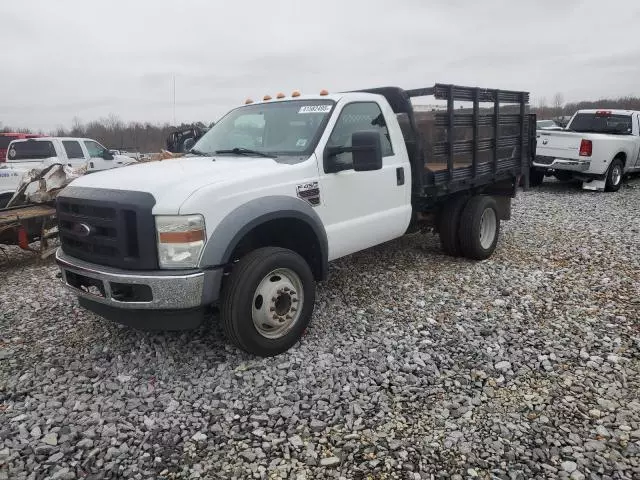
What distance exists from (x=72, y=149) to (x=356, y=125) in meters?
11.1

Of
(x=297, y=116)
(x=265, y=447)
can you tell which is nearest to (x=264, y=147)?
(x=297, y=116)

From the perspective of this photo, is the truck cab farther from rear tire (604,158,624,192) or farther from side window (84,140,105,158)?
rear tire (604,158,624,192)

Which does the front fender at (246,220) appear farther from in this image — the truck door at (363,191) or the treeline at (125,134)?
the treeline at (125,134)

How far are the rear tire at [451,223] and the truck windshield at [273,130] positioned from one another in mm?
2350

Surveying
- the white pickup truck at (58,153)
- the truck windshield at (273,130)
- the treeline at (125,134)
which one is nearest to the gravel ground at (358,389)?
the truck windshield at (273,130)

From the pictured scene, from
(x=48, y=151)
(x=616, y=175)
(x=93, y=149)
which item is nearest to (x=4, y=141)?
(x=93, y=149)

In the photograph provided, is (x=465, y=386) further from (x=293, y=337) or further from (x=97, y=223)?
(x=97, y=223)

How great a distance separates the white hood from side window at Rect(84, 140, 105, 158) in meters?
10.7

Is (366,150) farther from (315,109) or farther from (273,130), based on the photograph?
(273,130)

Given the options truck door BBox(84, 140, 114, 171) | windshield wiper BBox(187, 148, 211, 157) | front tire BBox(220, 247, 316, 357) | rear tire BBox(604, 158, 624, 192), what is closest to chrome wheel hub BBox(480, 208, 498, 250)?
front tire BBox(220, 247, 316, 357)

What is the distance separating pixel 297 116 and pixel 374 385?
99.4 inches

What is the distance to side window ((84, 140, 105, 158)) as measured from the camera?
13.4m

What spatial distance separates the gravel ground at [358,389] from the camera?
2617 millimetres

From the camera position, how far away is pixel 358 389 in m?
3.26
